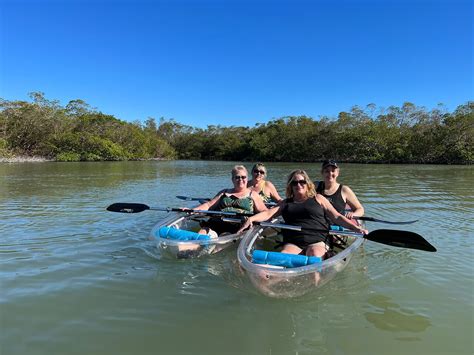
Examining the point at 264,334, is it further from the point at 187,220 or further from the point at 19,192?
the point at 19,192

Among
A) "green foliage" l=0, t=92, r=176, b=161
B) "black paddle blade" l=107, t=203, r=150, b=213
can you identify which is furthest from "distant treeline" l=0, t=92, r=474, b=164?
"black paddle blade" l=107, t=203, r=150, b=213

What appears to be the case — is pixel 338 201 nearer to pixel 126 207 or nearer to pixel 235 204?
pixel 235 204

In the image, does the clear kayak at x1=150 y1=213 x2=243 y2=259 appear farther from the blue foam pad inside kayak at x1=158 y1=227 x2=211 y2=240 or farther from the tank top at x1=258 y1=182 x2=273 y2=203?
the tank top at x1=258 y1=182 x2=273 y2=203

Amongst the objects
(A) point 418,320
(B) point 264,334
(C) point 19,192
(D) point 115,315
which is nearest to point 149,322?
(D) point 115,315

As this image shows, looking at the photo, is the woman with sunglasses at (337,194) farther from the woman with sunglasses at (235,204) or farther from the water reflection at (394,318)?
the water reflection at (394,318)

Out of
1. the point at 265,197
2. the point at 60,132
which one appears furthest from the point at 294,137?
the point at 265,197

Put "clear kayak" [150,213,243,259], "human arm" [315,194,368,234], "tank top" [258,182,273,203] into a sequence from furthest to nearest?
"tank top" [258,182,273,203] < "clear kayak" [150,213,243,259] < "human arm" [315,194,368,234]

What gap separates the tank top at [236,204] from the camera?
5898 millimetres

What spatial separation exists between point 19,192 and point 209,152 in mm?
73219

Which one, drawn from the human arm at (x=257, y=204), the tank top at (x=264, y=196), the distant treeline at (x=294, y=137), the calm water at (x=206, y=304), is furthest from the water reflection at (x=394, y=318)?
the distant treeline at (x=294, y=137)

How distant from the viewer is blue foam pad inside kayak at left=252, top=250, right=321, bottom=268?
396cm

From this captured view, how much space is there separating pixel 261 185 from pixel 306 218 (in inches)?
107

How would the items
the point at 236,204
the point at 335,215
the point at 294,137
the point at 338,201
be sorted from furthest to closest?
the point at 294,137 < the point at 338,201 < the point at 236,204 < the point at 335,215

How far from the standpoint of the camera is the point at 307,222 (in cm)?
461
